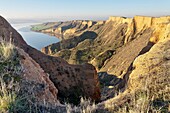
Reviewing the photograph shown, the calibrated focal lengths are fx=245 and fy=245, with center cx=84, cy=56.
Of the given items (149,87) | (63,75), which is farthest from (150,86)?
(63,75)

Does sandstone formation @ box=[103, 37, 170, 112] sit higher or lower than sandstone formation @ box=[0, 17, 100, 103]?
higher

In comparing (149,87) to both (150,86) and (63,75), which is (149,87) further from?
(63,75)

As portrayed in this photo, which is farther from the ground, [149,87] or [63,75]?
[149,87]

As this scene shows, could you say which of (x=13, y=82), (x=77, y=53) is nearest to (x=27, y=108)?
(x=13, y=82)

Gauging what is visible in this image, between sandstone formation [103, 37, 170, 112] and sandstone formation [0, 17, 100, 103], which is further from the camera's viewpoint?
sandstone formation [0, 17, 100, 103]

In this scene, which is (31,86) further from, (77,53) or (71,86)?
(77,53)

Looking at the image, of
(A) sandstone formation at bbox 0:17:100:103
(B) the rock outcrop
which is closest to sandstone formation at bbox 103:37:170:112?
(B) the rock outcrop

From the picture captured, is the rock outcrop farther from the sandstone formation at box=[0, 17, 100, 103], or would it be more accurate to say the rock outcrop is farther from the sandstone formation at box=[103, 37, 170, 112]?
the sandstone formation at box=[0, 17, 100, 103]

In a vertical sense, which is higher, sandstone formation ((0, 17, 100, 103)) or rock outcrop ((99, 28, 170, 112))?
rock outcrop ((99, 28, 170, 112))

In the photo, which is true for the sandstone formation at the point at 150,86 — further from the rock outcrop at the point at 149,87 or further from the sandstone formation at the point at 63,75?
the sandstone formation at the point at 63,75

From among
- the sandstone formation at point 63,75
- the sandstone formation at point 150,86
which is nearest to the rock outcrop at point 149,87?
the sandstone formation at point 150,86
